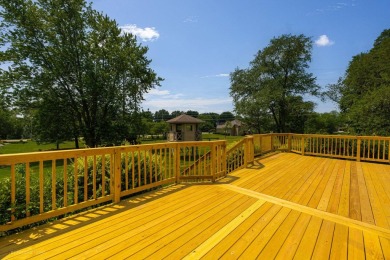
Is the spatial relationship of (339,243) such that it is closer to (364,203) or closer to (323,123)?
(364,203)

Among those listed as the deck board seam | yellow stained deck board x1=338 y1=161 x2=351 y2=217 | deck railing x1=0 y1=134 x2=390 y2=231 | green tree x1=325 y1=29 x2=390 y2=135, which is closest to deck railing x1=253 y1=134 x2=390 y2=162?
deck railing x1=0 y1=134 x2=390 y2=231

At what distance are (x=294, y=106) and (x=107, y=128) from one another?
1362cm

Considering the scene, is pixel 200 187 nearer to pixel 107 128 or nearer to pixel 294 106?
pixel 107 128

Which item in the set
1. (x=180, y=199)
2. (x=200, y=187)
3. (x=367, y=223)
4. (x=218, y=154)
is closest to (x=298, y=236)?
(x=367, y=223)

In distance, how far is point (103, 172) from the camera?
11.5 ft

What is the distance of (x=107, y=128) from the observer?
49.3ft

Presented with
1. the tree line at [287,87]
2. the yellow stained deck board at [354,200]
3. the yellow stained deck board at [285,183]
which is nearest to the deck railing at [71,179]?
the yellow stained deck board at [285,183]

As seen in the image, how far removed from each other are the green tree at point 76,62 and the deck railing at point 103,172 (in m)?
10.1

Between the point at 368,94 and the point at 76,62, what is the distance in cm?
1767

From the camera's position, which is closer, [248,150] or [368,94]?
[248,150]

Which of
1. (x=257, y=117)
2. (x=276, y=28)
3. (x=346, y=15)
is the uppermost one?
(x=276, y=28)

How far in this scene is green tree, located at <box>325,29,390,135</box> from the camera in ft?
36.2

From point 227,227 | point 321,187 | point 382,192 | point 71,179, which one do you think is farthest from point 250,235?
point 71,179

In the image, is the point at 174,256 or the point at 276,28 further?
the point at 276,28
